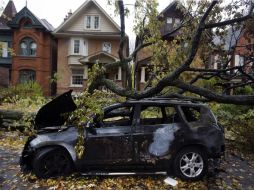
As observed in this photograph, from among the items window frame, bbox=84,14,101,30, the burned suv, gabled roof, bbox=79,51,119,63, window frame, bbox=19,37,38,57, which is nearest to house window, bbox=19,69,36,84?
window frame, bbox=19,37,38,57

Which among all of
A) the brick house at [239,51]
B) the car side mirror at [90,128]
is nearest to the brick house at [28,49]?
the brick house at [239,51]

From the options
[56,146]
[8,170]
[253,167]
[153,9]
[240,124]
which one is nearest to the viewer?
[56,146]

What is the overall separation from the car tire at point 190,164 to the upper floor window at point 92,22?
24158 mm

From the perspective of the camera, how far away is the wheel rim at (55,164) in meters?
6.60

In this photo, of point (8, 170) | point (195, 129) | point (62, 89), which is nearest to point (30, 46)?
point (62, 89)

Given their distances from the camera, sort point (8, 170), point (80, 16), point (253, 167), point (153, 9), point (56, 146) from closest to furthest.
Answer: point (56, 146) → point (8, 170) → point (253, 167) → point (153, 9) → point (80, 16)

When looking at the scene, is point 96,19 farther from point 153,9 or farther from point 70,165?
point 70,165

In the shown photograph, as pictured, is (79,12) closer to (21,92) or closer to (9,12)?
(21,92)

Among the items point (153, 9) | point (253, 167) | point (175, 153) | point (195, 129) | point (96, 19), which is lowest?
point (253, 167)

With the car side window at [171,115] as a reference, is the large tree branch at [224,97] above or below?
above

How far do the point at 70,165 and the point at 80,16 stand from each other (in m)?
24.4

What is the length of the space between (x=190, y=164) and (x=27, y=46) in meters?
26.8

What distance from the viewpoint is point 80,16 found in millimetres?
29078

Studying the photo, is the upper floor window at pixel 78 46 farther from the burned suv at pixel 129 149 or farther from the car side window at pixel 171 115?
the burned suv at pixel 129 149
